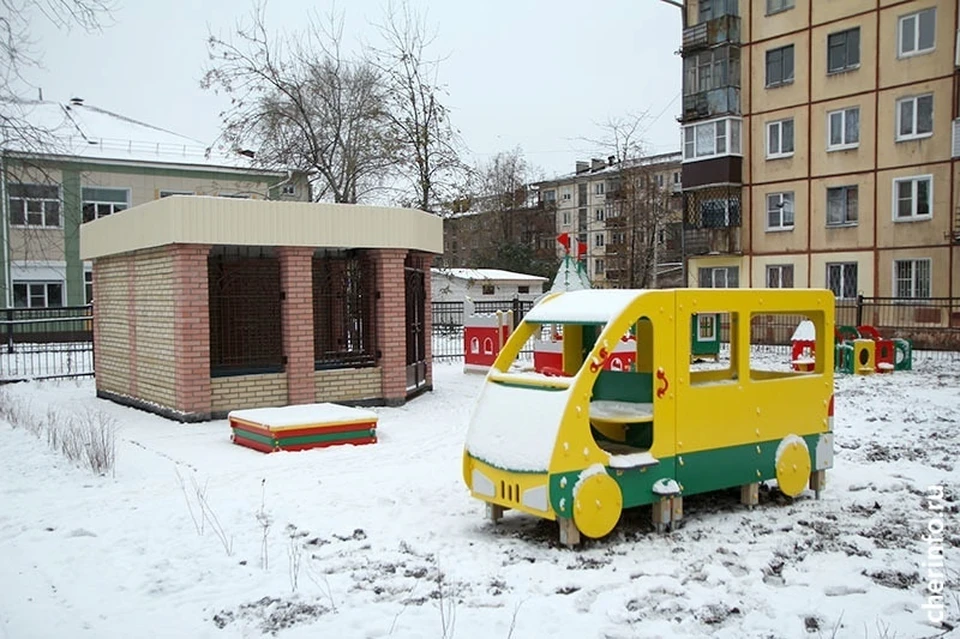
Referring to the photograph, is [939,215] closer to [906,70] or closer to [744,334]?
[906,70]

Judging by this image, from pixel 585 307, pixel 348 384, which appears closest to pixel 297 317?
pixel 348 384

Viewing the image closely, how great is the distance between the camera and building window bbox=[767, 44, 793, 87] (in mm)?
31188

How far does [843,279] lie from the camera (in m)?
29.8

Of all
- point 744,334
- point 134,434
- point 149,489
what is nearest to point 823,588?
point 744,334

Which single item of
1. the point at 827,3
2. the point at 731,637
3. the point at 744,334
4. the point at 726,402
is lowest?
the point at 731,637

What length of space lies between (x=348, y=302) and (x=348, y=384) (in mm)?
1528

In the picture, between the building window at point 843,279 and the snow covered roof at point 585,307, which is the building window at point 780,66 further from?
the snow covered roof at point 585,307

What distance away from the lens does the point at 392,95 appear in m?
27.2

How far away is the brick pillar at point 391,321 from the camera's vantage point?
13586 millimetres

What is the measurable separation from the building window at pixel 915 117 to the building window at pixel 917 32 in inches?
59.8

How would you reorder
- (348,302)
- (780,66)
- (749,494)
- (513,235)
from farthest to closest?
(513,235)
(780,66)
(348,302)
(749,494)

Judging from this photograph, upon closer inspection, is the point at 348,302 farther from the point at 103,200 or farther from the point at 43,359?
the point at 103,200

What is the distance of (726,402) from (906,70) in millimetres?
25348

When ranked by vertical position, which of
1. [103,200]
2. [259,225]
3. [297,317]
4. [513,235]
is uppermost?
[513,235]
